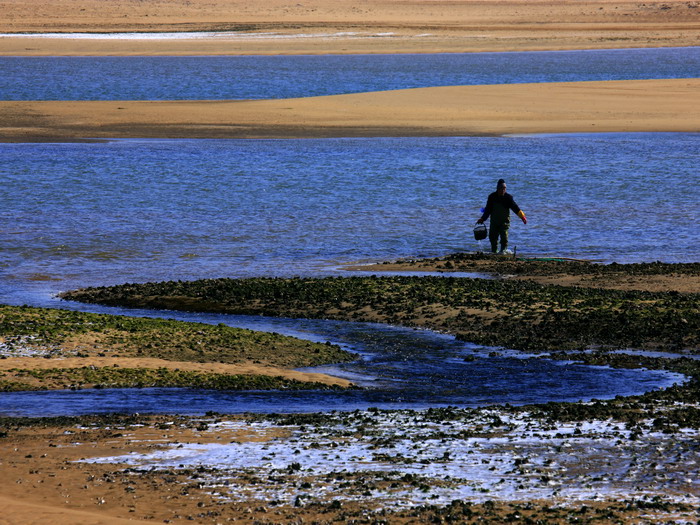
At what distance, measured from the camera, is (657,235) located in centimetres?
2855

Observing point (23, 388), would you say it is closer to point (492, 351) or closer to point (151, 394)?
point (151, 394)

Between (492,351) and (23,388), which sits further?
(492,351)

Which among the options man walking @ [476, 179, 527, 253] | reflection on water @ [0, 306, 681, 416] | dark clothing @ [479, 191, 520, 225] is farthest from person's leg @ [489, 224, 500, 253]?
reflection on water @ [0, 306, 681, 416]

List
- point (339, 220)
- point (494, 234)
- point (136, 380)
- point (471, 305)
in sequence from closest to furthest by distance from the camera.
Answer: point (136, 380), point (471, 305), point (494, 234), point (339, 220)

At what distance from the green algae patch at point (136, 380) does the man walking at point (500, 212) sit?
9.94 metres

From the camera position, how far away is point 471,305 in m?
19.3

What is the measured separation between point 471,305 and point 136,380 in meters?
6.69

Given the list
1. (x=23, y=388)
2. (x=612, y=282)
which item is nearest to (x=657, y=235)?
(x=612, y=282)

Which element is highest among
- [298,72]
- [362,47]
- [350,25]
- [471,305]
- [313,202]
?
[350,25]

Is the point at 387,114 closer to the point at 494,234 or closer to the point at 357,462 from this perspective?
the point at 494,234

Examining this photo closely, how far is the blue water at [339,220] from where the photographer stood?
596 inches

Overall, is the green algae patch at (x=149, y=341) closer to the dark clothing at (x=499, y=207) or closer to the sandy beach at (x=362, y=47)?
the dark clothing at (x=499, y=207)

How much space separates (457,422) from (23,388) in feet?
19.4

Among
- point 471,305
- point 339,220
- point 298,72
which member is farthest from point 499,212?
point 298,72
